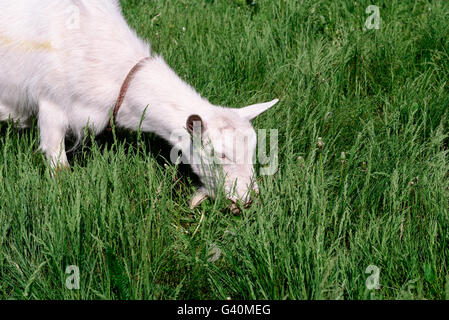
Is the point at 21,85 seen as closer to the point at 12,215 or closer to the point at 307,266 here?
the point at 12,215

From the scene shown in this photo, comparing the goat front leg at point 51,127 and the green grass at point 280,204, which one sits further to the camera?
the goat front leg at point 51,127

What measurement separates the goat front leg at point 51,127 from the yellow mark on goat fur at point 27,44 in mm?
337

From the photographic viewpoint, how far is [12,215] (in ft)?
7.94

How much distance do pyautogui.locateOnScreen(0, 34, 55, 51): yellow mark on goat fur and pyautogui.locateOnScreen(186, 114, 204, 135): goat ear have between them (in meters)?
1.06

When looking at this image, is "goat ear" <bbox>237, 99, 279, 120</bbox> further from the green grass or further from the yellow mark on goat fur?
the yellow mark on goat fur

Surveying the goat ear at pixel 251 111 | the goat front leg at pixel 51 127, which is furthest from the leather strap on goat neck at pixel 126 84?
the goat ear at pixel 251 111

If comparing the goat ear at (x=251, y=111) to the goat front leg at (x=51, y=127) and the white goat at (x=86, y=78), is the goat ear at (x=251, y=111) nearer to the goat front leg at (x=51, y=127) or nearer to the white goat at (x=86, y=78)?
the white goat at (x=86, y=78)

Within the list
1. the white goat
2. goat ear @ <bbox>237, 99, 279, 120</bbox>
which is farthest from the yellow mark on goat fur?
goat ear @ <bbox>237, 99, 279, 120</bbox>

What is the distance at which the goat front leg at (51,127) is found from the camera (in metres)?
3.25

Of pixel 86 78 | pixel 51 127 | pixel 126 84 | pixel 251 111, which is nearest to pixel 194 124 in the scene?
pixel 251 111

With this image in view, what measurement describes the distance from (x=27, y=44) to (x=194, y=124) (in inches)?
51.0

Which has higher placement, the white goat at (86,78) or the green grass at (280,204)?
the white goat at (86,78)

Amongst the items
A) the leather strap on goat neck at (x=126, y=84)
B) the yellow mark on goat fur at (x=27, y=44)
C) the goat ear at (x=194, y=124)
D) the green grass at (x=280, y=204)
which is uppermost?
the yellow mark on goat fur at (x=27, y=44)

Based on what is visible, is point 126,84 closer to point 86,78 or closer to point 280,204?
point 86,78
